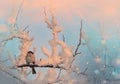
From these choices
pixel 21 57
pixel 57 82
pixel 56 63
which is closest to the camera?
pixel 56 63

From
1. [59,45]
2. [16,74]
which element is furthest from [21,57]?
[59,45]

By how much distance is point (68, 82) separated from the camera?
769cm

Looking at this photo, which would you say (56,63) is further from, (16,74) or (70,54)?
(16,74)

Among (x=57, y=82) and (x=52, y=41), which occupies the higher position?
(x=52, y=41)

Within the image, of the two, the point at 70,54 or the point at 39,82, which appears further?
the point at 39,82

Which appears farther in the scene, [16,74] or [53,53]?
[16,74]

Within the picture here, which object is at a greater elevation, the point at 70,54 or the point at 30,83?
the point at 70,54

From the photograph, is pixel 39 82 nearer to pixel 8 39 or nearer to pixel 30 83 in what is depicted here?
pixel 30 83

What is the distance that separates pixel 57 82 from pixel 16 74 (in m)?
1.15

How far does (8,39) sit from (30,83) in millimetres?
1018

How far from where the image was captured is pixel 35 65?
7355 mm

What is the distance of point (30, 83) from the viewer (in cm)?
816

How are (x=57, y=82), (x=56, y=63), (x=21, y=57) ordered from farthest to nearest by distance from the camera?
(x=21, y=57)
(x=57, y=82)
(x=56, y=63)

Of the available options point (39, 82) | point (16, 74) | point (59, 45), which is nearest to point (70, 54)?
point (59, 45)
